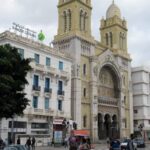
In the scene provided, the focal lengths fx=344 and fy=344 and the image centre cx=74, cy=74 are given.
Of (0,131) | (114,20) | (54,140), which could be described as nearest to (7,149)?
(0,131)

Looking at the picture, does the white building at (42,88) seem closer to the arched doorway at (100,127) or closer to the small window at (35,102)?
the small window at (35,102)

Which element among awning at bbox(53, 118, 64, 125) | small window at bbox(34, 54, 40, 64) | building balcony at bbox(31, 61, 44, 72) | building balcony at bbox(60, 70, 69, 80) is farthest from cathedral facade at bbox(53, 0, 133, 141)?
small window at bbox(34, 54, 40, 64)

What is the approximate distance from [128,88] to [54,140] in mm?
31282

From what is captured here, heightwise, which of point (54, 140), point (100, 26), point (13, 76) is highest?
point (100, 26)

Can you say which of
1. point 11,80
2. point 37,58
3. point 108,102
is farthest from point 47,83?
point 11,80

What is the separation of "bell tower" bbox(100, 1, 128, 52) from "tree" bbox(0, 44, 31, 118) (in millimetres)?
49505

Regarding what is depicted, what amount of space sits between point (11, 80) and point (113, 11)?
57.0 metres

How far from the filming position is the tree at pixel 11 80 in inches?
1113

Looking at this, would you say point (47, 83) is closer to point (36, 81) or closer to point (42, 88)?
point (42, 88)

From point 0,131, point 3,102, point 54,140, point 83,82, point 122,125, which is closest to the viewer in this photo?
point 3,102

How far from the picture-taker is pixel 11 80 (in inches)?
1115

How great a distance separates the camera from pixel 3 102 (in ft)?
93.0

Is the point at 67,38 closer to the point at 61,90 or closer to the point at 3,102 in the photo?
the point at 61,90

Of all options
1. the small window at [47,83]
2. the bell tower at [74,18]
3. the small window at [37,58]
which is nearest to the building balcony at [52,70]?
the small window at [47,83]
